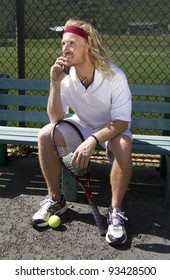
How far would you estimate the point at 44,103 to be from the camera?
4.07 meters

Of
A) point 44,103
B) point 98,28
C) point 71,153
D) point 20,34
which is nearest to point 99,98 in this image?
point 71,153

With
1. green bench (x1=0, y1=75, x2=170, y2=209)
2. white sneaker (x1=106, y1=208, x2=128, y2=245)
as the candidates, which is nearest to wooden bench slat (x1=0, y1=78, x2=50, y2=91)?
green bench (x1=0, y1=75, x2=170, y2=209)

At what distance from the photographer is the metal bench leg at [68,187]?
3520 mm

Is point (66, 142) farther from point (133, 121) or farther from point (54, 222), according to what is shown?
point (133, 121)

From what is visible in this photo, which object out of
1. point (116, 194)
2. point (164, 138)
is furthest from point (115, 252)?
point (164, 138)

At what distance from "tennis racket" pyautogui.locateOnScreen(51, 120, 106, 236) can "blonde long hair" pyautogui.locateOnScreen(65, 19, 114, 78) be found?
46 cm

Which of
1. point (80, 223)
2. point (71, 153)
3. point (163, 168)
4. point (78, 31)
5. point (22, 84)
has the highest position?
point (78, 31)

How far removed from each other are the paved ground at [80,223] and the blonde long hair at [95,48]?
1.05 m

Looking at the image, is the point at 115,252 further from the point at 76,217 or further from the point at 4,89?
the point at 4,89

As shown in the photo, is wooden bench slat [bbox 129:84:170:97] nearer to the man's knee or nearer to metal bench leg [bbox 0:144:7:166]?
the man's knee

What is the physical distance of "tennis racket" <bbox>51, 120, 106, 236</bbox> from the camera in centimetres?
308

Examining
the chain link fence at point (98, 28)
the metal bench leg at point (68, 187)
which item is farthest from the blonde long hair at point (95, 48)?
the chain link fence at point (98, 28)

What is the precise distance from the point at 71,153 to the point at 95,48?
707mm

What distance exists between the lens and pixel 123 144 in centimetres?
307
